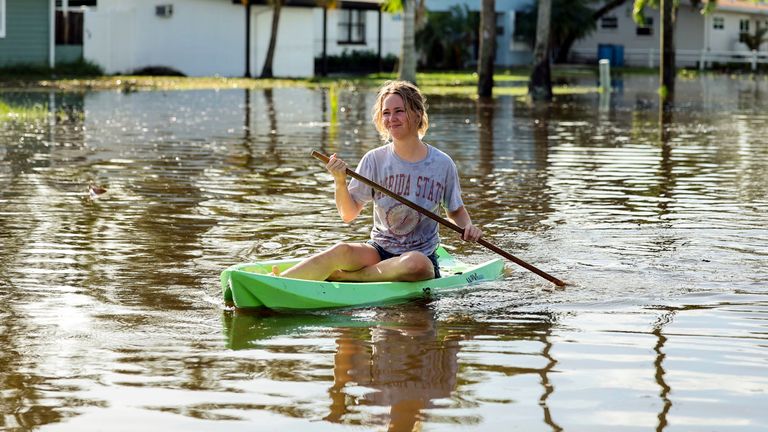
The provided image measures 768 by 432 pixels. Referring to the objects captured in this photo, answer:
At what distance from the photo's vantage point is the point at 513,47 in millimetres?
62781

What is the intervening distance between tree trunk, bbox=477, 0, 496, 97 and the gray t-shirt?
2634 centimetres

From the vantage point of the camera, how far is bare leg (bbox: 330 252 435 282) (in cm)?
828

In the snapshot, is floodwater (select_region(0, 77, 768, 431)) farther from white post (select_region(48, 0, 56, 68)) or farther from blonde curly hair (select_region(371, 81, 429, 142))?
white post (select_region(48, 0, 56, 68))

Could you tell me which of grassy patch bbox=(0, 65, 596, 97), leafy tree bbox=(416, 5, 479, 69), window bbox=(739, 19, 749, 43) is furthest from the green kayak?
window bbox=(739, 19, 749, 43)

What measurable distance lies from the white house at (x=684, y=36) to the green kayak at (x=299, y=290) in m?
56.3

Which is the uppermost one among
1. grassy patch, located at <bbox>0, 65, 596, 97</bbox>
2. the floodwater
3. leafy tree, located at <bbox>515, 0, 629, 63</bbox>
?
leafy tree, located at <bbox>515, 0, 629, 63</bbox>

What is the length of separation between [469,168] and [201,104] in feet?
48.1

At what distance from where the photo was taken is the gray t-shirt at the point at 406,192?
Result: 8297 mm

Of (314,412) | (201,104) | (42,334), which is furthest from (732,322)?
(201,104)

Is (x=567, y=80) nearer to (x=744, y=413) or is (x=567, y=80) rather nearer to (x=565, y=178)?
(x=565, y=178)

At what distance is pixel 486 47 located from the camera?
35.3 m

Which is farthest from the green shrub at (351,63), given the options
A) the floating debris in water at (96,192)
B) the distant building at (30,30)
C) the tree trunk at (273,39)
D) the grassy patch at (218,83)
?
the floating debris in water at (96,192)

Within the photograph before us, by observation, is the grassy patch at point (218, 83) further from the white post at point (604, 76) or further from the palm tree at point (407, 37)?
the palm tree at point (407, 37)

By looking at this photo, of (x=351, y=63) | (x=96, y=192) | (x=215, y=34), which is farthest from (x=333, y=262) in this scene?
(x=351, y=63)
